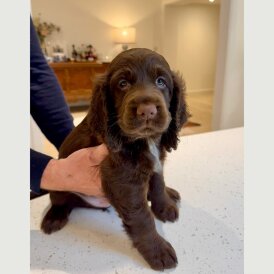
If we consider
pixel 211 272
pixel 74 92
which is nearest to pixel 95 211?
pixel 211 272

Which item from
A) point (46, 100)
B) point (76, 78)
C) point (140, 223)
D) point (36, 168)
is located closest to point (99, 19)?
point (76, 78)

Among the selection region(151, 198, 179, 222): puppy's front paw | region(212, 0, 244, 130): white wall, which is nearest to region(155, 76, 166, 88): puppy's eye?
region(151, 198, 179, 222): puppy's front paw

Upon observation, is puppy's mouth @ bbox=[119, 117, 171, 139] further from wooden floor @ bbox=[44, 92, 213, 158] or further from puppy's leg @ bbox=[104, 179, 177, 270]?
wooden floor @ bbox=[44, 92, 213, 158]

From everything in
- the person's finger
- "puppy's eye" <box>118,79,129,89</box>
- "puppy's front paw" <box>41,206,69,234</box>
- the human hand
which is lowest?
"puppy's front paw" <box>41,206,69,234</box>

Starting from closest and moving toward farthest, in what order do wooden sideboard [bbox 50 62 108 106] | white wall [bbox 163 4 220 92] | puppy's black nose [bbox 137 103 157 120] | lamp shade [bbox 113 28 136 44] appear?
puppy's black nose [bbox 137 103 157 120], wooden sideboard [bbox 50 62 108 106], lamp shade [bbox 113 28 136 44], white wall [bbox 163 4 220 92]

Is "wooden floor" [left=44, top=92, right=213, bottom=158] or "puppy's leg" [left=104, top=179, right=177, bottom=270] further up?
"puppy's leg" [left=104, top=179, right=177, bottom=270]

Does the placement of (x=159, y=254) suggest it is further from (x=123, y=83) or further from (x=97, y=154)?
(x=123, y=83)

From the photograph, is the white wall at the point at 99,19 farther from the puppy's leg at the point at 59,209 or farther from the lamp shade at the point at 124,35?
the puppy's leg at the point at 59,209

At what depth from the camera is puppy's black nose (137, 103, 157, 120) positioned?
2.03 ft

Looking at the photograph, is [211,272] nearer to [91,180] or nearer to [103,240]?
[103,240]

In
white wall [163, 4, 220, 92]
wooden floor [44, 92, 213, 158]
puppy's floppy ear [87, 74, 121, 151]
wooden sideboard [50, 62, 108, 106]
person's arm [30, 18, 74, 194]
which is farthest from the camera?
white wall [163, 4, 220, 92]

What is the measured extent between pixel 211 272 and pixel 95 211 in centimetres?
42

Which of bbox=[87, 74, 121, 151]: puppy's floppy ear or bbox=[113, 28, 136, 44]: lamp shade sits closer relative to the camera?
bbox=[87, 74, 121, 151]: puppy's floppy ear

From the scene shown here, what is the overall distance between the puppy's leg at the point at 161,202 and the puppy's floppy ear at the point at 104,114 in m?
0.22
